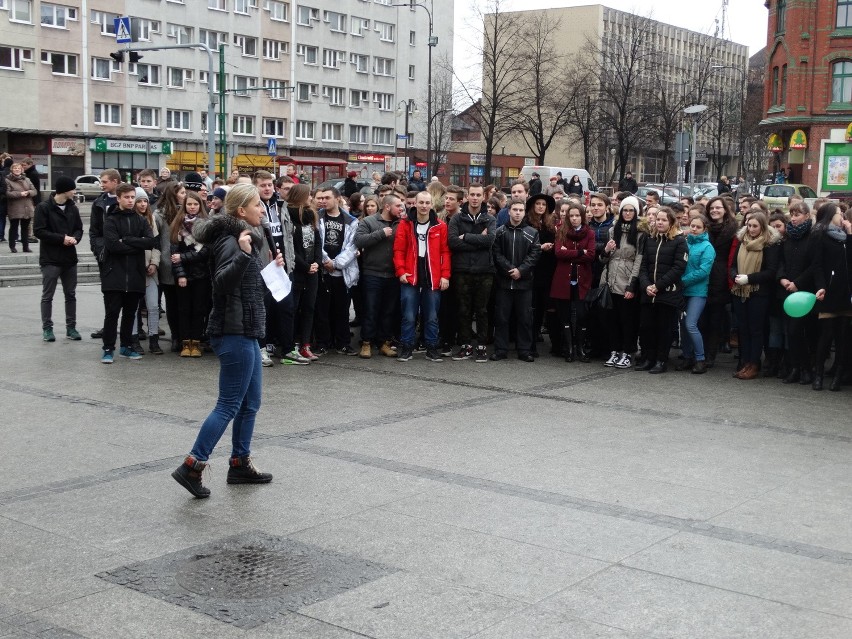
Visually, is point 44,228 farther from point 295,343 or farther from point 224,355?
point 224,355

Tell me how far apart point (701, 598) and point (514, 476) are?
8.30 ft

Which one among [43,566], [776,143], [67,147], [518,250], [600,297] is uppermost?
[776,143]

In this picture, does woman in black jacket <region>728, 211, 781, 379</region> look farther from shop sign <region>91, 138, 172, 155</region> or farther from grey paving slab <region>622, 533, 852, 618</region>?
shop sign <region>91, 138, 172, 155</region>

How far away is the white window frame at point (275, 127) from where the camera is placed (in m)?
83.7

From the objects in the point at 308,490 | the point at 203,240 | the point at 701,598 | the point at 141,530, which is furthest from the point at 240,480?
the point at 701,598

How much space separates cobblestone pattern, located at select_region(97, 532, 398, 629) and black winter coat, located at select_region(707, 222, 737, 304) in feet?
27.0

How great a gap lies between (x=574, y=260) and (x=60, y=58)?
63.8 metres

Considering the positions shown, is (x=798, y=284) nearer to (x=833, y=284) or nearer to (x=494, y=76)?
(x=833, y=284)

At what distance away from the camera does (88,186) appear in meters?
64.8

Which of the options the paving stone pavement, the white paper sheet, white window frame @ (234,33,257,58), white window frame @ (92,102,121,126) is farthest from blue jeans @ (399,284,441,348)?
white window frame @ (234,33,257,58)

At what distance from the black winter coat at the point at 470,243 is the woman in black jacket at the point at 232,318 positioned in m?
6.23

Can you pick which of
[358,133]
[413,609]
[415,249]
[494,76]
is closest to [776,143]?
[494,76]

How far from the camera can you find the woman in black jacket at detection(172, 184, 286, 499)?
7.07 meters

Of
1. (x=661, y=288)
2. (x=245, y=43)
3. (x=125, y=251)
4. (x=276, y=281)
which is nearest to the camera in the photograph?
(x=276, y=281)
